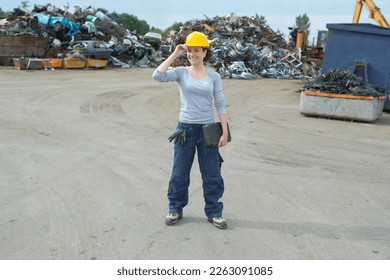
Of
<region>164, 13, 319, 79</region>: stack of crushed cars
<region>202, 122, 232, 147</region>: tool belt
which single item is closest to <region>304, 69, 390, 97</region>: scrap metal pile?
<region>202, 122, 232, 147</region>: tool belt

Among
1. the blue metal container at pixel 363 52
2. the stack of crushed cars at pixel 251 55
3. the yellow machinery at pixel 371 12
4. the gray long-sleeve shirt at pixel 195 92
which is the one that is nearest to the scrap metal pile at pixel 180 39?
the stack of crushed cars at pixel 251 55

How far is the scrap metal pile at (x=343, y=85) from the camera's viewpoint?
10.6m

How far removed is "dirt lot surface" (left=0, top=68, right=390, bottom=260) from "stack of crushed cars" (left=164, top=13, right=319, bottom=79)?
11264 millimetres

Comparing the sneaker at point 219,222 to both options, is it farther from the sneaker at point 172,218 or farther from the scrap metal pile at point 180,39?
the scrap metal pile at point 180,39

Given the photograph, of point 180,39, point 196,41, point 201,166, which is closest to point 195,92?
point 196,41

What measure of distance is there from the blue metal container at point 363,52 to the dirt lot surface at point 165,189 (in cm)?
143

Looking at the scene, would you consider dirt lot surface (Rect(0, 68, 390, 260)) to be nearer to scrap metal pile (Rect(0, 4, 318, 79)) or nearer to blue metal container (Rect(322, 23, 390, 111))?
blue metal container (Rect(322, 23, 390, 111))

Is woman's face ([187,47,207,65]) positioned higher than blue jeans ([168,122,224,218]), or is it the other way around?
woman's face ([187,47,207,65])

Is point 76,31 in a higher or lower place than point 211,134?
higher

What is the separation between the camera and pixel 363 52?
12469mm

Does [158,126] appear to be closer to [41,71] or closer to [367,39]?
[367,39]

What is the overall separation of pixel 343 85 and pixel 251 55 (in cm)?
1451

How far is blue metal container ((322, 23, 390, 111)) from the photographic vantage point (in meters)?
12.2

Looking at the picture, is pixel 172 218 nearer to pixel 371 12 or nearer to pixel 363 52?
pixel 363 52
